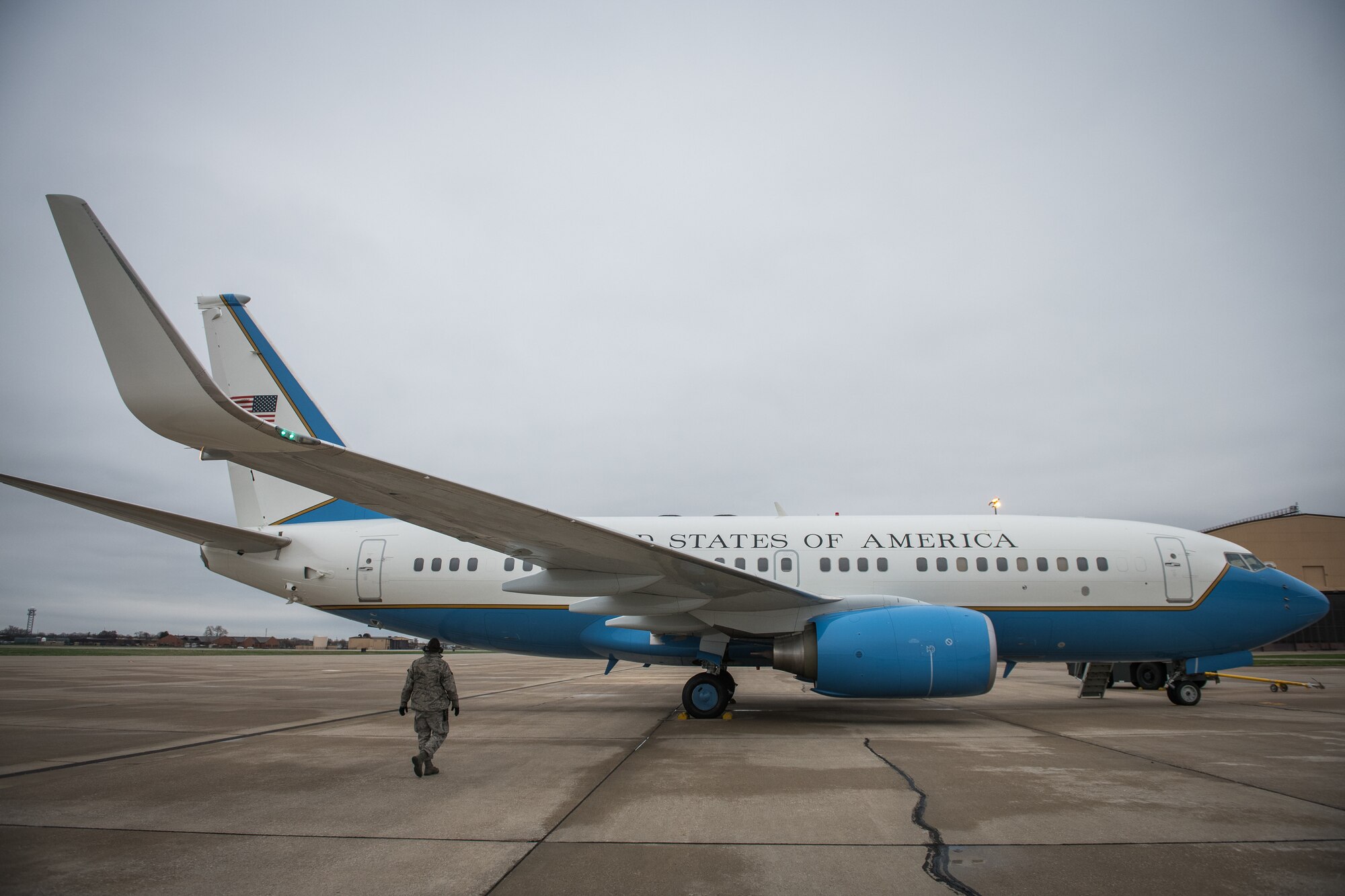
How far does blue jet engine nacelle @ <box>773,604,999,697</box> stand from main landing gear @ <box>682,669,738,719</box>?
5.75ft

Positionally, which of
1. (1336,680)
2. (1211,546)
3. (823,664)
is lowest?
(1336,680)

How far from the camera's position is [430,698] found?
630cm

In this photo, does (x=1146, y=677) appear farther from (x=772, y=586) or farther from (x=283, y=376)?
(x=283, y=376)

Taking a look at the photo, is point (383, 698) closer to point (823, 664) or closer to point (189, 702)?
point (189, 702)

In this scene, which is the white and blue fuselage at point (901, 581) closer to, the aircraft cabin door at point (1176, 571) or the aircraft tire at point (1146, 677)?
the aircraft cabin door at point (1176, 571)

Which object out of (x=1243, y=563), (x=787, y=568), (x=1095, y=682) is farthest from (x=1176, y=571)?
(x=787, y=568)

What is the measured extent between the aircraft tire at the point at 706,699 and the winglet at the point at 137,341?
748cm

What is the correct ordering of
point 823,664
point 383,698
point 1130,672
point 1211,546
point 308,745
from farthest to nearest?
point 1130,672
point 383,698
point 1211,546
point 823,664
point 308,745

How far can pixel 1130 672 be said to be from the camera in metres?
14.9

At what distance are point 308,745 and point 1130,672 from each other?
627 inches

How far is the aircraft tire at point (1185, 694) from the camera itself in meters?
11.8

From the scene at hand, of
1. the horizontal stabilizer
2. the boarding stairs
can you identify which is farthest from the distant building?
the horizontal stabilizer

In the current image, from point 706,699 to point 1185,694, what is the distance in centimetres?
854

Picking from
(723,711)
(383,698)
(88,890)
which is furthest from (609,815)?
(383,698)
